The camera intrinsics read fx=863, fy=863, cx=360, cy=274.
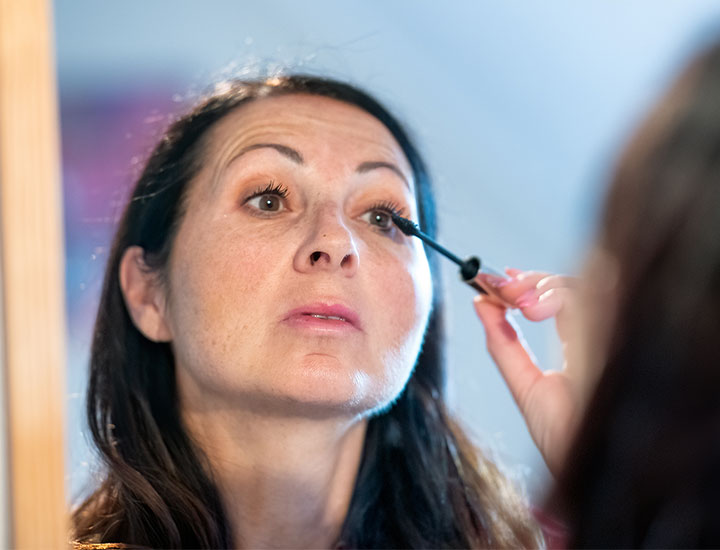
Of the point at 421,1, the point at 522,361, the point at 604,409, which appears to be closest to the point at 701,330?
the point at 604,409

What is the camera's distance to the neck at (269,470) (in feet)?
3.27

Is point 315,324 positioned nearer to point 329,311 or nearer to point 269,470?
point 329,311

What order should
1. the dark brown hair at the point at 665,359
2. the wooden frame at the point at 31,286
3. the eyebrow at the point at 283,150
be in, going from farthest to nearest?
the eyebrow at the point at 283,150
the wooden frame at the point at 31,286
the dark brown hair at the point at 665,359

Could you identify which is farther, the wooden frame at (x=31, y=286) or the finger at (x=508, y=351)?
the finger at (x=508, y=351)

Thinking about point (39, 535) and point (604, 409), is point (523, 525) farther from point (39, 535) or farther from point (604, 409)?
point (39, 535)

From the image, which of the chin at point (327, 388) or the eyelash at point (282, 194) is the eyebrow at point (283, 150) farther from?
the chin at point (327, 388)

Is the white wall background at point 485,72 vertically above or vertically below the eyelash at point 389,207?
above

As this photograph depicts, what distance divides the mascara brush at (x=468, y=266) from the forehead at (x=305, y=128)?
81 mm

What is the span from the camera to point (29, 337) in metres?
0.77

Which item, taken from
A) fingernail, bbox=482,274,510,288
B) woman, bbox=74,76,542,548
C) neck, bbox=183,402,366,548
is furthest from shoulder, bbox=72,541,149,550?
fingernail, bbox=482,274,510,288

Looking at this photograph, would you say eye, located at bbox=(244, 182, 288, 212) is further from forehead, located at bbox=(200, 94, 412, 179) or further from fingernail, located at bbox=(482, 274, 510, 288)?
fingernail, located at bbox=(482, 274, 510, 288)

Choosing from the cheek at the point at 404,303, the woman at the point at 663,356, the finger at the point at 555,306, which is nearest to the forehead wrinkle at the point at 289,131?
the cheek at the point at 404,303

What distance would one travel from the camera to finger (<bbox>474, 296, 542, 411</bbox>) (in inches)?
41.5

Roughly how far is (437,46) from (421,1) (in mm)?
54
